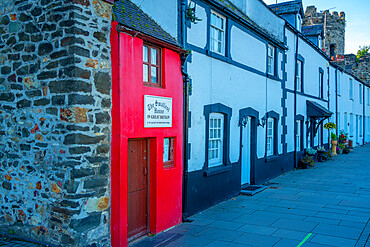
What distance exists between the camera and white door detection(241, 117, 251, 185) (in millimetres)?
12438

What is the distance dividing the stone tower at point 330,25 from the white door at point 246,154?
28368mm

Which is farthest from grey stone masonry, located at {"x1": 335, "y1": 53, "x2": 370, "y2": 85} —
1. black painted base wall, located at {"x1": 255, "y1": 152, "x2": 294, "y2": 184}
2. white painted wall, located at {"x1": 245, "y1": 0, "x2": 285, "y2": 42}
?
black painted base wall, located at {"x1": 255, "y1": 152, "x2": 294, "y2": 184}

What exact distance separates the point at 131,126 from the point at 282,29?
12.1m

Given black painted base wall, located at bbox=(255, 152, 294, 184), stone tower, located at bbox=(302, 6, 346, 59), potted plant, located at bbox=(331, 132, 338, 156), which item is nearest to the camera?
black painted base wall, located at bbox=(255, 152, 294, 184)

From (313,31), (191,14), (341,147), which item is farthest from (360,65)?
(191,14)

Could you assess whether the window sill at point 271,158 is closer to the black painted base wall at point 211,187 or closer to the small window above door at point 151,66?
the black painted base wall at point 211,187

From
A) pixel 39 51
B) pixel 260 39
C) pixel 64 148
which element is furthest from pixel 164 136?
pixel 260 39

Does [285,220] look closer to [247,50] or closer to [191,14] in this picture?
[191,14]

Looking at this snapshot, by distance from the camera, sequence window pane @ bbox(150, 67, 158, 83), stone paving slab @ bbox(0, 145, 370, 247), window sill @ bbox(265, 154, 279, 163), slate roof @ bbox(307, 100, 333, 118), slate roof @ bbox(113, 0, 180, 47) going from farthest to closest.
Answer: slate roof @ bbox(307, 100, 333, 118), window sill @ bbox(265, 154, 279, 163), window pane @ bbox(150, 67, 158, 83), stone paving slab @ bbox(0, 145, 370, 247), slate roof @ bbox(113, 0, 180, 47)

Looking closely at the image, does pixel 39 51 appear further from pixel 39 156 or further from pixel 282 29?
pixel 282 29

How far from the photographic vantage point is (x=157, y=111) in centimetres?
728

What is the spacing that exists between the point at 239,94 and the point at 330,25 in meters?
30.9

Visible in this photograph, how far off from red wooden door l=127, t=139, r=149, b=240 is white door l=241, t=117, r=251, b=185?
5.88 meters

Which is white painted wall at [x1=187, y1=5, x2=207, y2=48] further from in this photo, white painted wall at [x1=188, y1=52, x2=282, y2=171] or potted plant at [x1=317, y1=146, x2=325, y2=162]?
potted plant at [x1=317, y1=146, x2=325, y2=162]
